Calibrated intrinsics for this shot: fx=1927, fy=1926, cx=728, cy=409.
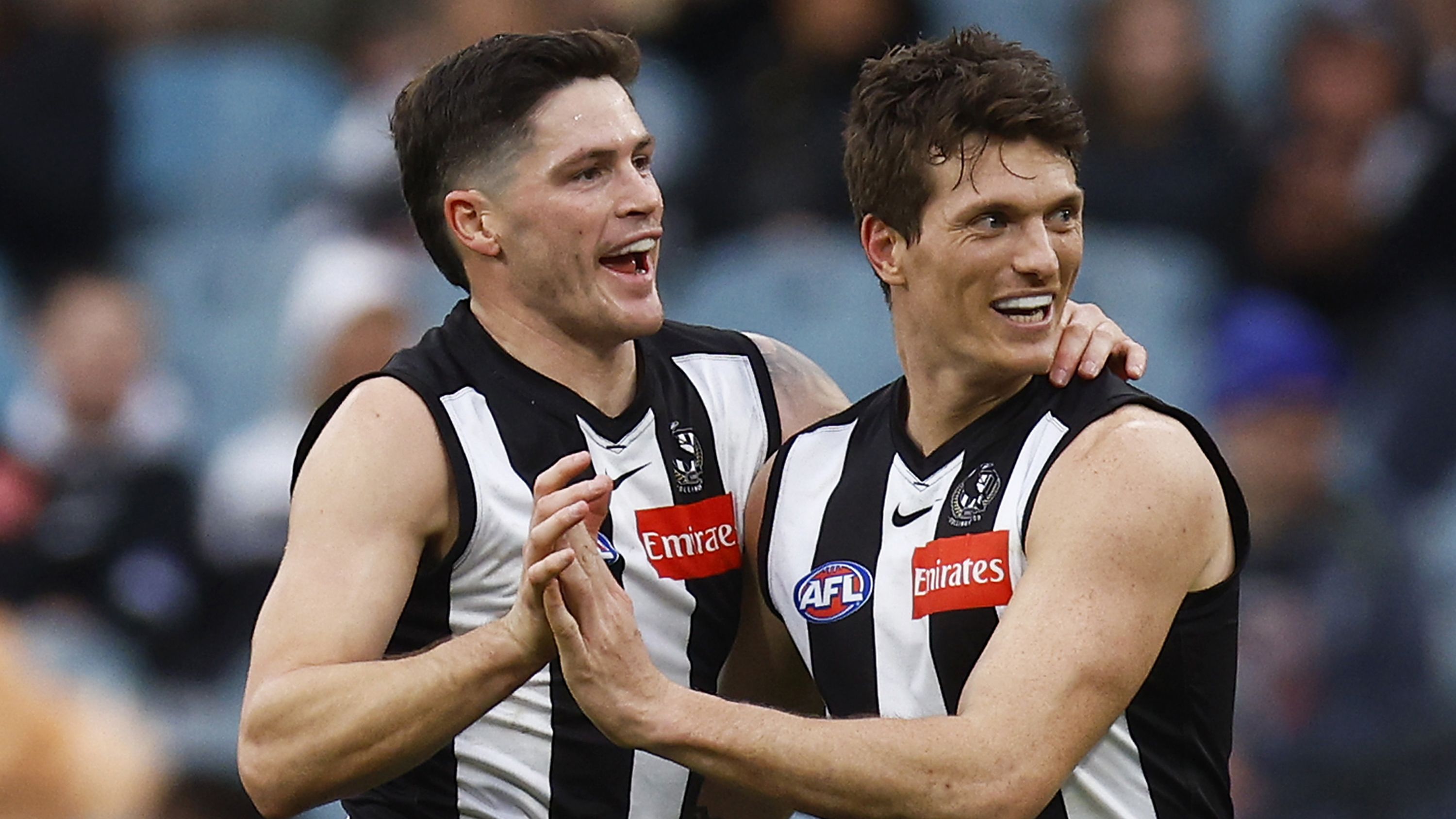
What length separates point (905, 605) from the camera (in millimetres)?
→ 3596

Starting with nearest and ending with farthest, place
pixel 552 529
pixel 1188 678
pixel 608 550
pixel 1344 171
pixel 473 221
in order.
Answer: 1. pixel 552 529
2. pixel 1188 678
3. pixel 608 550
4. pixel 473 221
5. pixel 1344 171

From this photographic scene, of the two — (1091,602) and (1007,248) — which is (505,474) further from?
(1091,602)

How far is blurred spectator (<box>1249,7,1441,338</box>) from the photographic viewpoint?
23.6 feet

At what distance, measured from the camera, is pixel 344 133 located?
26.0 feet

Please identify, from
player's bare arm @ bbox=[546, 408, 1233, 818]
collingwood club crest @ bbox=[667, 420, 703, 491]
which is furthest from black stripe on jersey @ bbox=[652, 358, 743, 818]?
player's bare arm @ bbox=[546, 408, 1233, 818]

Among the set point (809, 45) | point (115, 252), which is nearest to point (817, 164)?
point (809, 45)

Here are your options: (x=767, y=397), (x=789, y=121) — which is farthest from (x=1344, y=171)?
(x=767, y=397)

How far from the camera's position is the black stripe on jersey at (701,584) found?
12.8 feet

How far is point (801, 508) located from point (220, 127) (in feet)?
16.3

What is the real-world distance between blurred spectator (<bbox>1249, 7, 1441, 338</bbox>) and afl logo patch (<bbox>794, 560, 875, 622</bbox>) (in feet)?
13.3

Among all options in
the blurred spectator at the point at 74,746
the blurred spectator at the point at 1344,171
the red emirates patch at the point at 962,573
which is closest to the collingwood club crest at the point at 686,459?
the red emirates patch at the point at 962,573

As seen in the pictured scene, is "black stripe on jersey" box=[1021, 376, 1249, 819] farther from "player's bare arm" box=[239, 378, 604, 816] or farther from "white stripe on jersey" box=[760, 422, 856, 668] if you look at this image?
"player's bare arm" box=[239, 378, 604, 816]

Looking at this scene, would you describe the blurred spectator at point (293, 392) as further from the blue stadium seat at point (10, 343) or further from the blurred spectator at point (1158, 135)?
the blurred spectator at point (1158, 135)

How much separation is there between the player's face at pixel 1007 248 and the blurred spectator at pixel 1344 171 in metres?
3.94
